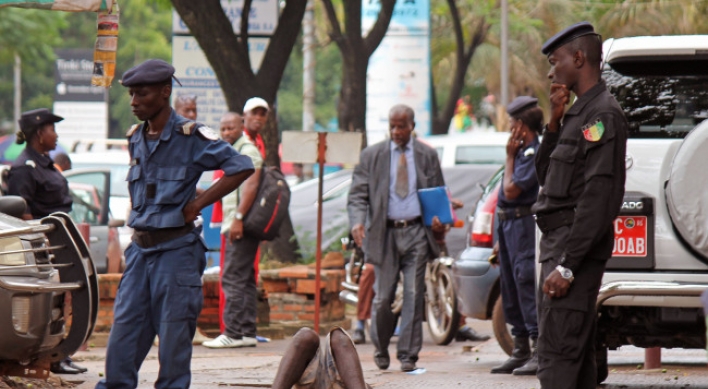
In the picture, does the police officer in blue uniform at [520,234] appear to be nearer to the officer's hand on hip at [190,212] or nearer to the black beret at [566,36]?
the officer's hand on hip at [190,212]

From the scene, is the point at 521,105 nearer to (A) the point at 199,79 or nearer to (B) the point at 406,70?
(A) the point at 199,79

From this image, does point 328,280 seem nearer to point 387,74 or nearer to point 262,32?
point 262,32

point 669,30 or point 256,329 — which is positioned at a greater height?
point 669,30

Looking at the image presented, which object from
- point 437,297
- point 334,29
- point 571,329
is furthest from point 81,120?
point 571,329

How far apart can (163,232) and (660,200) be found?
2591 millimetres

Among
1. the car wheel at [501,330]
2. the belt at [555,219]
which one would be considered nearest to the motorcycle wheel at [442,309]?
the car wheel at [501,330]

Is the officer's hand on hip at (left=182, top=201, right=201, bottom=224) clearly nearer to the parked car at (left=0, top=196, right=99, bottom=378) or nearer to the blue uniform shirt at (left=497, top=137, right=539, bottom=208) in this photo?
the parked car at (left=0, top=196, right=99, bottom=378)

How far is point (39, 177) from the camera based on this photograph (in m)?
9.90

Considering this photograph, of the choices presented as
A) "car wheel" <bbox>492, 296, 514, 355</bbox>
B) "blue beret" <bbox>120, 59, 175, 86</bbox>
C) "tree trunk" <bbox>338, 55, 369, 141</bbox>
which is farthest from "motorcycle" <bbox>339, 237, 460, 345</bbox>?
"tree trunk" <bbox>338, 55, 369, 141</bbox>

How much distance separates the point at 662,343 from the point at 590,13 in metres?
26.3

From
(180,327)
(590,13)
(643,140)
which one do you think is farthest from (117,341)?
(590,13)

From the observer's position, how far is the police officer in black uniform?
233 inches

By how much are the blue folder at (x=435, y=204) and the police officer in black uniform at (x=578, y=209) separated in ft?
12.4

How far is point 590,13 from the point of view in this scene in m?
33.3
